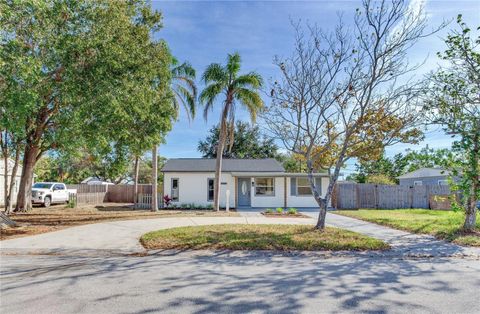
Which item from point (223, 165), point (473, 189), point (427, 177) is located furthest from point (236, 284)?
point (427, 177)

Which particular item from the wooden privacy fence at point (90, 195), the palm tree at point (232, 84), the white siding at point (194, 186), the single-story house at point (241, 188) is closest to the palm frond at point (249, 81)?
the palm tree at point (232, 84)

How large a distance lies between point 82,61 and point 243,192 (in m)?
15.3

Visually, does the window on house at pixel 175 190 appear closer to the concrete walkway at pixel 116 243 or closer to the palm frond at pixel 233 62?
the palm frond at pixel 233 62

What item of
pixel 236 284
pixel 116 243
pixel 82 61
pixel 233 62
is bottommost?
pixel 236 284

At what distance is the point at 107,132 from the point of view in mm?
13133

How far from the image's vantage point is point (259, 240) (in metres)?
9.32

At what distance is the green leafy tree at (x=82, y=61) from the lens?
9.46 metres

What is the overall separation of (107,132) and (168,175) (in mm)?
10793

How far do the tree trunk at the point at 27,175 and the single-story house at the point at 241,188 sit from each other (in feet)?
26.7

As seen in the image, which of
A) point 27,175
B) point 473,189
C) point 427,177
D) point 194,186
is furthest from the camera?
point 427,177

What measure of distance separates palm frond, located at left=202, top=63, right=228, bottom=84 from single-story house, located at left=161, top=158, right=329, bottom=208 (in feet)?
23.8

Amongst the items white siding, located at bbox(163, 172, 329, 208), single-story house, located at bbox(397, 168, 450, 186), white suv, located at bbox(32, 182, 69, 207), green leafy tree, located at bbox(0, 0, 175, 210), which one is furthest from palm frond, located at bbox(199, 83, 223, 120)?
single-story house, located at bbox(397, 168, 450, 186)

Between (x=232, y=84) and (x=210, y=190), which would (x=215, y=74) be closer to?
(x=232, y=84)

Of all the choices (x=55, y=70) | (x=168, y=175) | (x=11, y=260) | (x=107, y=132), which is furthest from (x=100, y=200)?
(x=11, y=260)
